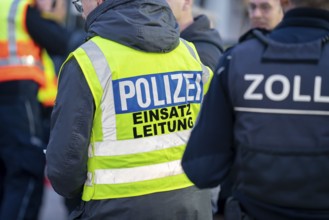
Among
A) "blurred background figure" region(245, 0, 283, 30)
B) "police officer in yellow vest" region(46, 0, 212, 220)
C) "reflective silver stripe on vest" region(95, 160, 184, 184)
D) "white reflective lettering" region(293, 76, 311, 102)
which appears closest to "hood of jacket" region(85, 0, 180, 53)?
"police officer in yellow vest" region(46, 0, 212, 220)

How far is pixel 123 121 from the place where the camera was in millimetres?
3520

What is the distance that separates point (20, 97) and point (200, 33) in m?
1.77

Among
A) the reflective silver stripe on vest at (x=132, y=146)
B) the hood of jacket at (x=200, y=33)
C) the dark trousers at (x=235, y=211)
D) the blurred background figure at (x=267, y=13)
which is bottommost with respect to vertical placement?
the blurred background figure at (x=267, y=13)

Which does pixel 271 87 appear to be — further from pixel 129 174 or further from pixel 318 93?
pixel 129 174

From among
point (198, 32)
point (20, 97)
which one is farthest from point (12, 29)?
point (198, 32)

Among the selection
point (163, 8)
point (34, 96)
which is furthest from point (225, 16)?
point (163, 8)

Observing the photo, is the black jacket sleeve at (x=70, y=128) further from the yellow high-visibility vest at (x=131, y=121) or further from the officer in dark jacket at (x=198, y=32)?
the officer in dark jacket at (x=198, y=32)

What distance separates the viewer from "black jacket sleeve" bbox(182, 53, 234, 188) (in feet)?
9.36

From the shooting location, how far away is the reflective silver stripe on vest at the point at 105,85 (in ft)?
11.4

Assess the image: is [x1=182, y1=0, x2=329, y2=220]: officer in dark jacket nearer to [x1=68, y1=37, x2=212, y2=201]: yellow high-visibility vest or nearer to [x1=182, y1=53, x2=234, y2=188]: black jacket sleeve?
[x1=182, y1=53, x2=234, y2=188]: black jacket sleeve

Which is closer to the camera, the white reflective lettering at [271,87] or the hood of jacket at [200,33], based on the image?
the white reflective lettering at [271,87]

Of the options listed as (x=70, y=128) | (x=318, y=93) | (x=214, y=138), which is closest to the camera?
(x=318, y=93)

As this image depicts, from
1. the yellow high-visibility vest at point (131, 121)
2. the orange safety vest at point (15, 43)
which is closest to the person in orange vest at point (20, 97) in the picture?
the orange safety vest at point (15, 43)

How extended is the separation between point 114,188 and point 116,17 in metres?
0.74
